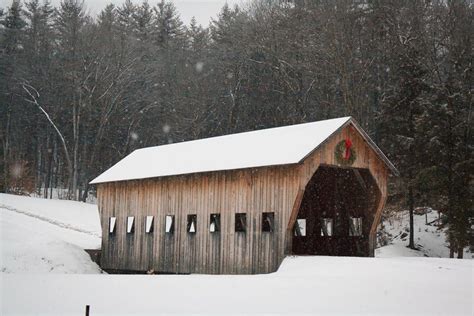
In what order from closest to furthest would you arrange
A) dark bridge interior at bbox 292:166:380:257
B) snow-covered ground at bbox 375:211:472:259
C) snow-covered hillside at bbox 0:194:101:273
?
dark bridge interior at bbox 292:166:380:257 < snow-covered hillside at bbox 0:194:101:273 < snow-covered ground at bbox 375:211:472:259

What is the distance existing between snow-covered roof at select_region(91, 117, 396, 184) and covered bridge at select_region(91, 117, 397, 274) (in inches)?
2.4

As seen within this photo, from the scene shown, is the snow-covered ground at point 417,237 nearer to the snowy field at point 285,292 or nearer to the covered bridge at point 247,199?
the covered bridge at point 247,199

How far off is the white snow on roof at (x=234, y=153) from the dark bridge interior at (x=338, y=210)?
2518 mm

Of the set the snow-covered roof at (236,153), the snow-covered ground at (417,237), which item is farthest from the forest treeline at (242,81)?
the snow-covered roof at (236,153)

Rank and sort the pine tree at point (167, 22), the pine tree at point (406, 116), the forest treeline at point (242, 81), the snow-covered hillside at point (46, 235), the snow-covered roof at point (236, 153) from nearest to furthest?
the snow-covered roof at point (236, 153), the snow-covered hillside at point (46, 235), the forest treeline at point (242, 81), the pine tree at point (406, 116), the pine tree at point (167, 22)

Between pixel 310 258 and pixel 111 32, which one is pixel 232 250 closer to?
pixel 310 258

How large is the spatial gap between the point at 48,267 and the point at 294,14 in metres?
24.3

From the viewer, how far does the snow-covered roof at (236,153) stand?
21.0 metres

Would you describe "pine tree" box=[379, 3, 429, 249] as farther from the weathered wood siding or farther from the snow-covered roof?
the weathered wood siding

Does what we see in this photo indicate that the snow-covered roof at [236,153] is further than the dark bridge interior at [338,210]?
No

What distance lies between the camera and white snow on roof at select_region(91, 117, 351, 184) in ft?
68.8

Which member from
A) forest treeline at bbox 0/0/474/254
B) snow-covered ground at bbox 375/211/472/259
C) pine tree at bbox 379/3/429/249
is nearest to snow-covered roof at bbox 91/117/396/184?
forest treeline at bbox 0/0/474/254

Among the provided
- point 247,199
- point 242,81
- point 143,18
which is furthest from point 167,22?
point 247,199

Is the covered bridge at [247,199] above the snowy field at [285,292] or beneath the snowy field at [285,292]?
above
